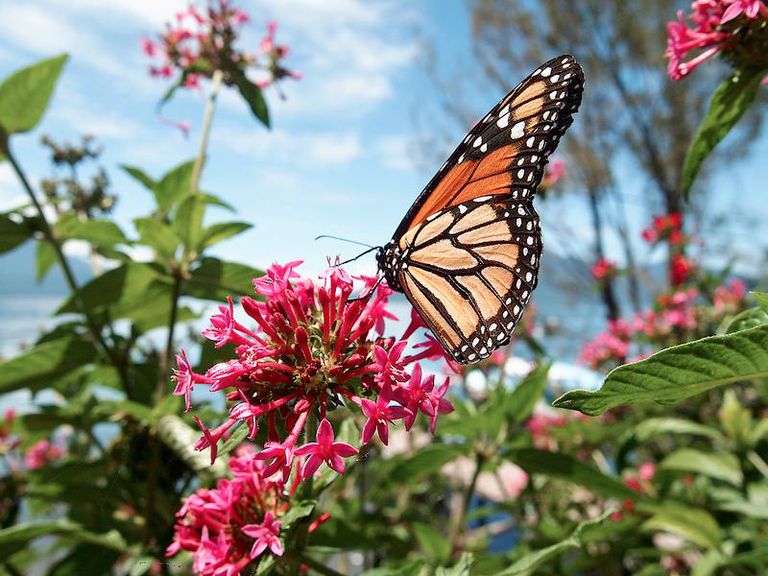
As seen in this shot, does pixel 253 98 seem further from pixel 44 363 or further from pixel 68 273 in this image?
pixel 44 363

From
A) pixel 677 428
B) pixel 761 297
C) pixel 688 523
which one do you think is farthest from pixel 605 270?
pixel 761 297

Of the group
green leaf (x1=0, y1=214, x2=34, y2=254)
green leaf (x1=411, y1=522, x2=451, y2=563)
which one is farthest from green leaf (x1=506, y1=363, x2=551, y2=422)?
green leaf (x1=0, y1=214, x2=34, y2=254)

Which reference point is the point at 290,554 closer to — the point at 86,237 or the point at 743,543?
the point at 86,237

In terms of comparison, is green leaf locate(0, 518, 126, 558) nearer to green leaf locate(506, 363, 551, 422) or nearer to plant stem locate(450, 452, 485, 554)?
plant stem locate(450, 452, 485, 554)

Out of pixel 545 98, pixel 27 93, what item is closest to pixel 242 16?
pixel 27 93

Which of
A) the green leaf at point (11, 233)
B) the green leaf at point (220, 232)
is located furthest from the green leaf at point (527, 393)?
the green leaf at point (11, 233)
